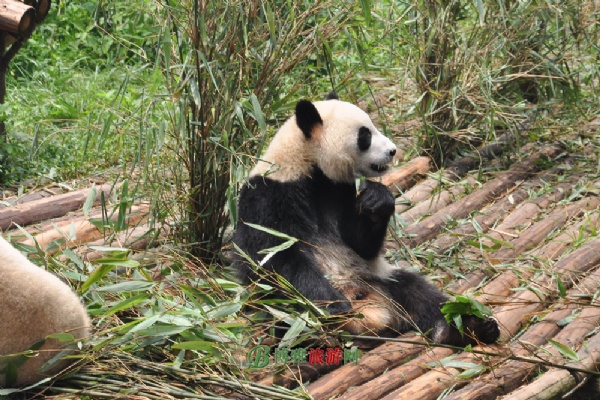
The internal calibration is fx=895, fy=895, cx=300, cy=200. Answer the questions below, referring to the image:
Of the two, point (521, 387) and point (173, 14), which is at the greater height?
point (173, 14)

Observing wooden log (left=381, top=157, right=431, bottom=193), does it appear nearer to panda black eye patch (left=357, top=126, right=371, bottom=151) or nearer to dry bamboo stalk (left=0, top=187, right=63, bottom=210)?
panda black eye patch (left=357, top=126, right=371, bottom=151)

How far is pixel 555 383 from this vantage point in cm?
341

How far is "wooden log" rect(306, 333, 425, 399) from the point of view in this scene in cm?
343

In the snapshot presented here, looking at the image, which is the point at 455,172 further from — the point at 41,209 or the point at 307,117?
the point at 41,209

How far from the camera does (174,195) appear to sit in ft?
14.8

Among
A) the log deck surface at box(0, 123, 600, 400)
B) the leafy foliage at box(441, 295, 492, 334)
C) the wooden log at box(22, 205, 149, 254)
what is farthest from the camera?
the wooden log at box(22, 205, 149, 254)

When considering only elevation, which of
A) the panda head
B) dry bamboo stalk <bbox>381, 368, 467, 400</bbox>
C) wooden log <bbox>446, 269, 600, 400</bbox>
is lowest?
dry bamboo stalk <bbox>381, 368, 467, 400</bbox>

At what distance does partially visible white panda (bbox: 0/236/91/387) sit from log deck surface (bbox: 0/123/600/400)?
790mm

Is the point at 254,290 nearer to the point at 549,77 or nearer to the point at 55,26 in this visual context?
the point at 549,77

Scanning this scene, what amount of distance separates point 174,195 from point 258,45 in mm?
863

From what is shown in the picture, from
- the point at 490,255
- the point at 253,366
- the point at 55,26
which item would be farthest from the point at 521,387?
the point at 55,26

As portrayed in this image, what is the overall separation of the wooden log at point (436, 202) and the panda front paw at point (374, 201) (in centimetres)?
91

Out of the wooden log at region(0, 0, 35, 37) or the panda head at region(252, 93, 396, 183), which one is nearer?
the panda head at region(252, 93, 396, 183)

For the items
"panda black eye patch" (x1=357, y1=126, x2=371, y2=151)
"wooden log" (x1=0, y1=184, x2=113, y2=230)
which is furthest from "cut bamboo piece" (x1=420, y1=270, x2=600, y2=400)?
"wooden log" (x1=0, y1=184, x2=113, y2=230)
